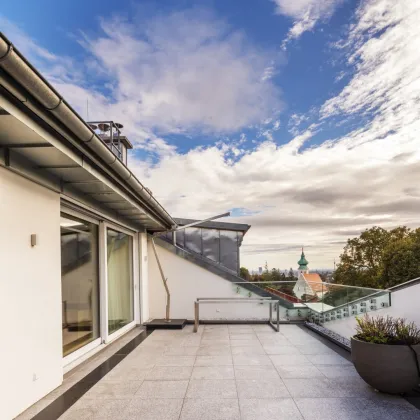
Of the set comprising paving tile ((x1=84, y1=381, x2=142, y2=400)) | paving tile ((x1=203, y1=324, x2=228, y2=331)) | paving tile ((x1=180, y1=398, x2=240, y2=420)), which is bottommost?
paving tile ((x1=203, y1=324, x2=228, y2=331))

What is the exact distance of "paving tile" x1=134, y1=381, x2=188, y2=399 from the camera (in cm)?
416

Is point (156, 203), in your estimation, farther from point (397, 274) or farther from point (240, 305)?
point (397, 274)

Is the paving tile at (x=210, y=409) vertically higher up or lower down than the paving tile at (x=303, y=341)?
higher up

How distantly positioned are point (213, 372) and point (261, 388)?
0.89 meters

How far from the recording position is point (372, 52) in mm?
7781

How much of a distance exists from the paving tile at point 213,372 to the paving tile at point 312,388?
765mm

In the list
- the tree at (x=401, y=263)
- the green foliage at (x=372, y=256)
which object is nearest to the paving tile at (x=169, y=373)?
the tree at (x=401, y=263)

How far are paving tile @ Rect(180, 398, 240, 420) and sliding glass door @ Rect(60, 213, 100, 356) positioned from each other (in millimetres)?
2129

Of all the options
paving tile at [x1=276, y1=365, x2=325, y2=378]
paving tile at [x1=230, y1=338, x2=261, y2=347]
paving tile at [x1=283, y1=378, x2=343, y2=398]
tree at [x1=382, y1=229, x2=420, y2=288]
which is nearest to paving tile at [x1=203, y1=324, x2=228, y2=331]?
paving tile at [x1=230, y1=338, x2=261, y2=347]

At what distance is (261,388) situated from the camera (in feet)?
14.2

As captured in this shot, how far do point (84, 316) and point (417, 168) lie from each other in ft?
34.4

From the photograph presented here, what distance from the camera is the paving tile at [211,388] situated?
13.5 feet

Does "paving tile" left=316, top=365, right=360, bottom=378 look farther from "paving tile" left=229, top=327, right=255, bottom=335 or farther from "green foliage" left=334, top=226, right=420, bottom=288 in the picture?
"green foliage" left=334, top=226, right=420, bottom=288

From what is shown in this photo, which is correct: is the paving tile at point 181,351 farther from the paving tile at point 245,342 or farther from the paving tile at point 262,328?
the paving tile at point 262,328
